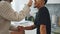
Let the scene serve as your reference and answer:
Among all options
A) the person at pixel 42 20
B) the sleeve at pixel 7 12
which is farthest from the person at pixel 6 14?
the person at pixel 42 20

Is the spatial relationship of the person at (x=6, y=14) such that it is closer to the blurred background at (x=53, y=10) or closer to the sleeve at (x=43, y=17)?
the sleeve at (x=43, y=17)

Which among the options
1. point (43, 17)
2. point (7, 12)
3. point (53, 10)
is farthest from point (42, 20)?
point (53, 10)

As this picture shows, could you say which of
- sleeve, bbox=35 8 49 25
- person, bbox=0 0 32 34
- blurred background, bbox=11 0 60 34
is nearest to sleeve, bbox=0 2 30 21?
person, bbox=0 0 32 34

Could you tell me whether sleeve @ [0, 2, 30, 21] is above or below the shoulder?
below

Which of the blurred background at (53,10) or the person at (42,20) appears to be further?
the blurred background at (53,10)

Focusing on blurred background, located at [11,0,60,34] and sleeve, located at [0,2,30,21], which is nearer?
sleeve, located at [0,2,30,21]

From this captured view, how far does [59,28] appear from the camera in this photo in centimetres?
240

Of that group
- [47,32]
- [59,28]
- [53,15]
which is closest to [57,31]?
[59,28]

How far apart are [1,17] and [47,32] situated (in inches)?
18.9

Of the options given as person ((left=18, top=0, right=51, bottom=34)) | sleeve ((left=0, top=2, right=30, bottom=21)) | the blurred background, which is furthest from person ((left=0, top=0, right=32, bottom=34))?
the blurred background

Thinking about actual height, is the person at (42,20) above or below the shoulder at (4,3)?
below

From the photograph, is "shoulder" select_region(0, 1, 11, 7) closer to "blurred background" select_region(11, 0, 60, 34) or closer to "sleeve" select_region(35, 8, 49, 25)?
"sleeve" select_region(35, 8, 49, 25)

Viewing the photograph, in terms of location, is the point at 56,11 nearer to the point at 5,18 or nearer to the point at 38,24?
the point at 38,24

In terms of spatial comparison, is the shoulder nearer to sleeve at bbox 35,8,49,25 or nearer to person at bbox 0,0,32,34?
person at bbox 0,0,32,34
